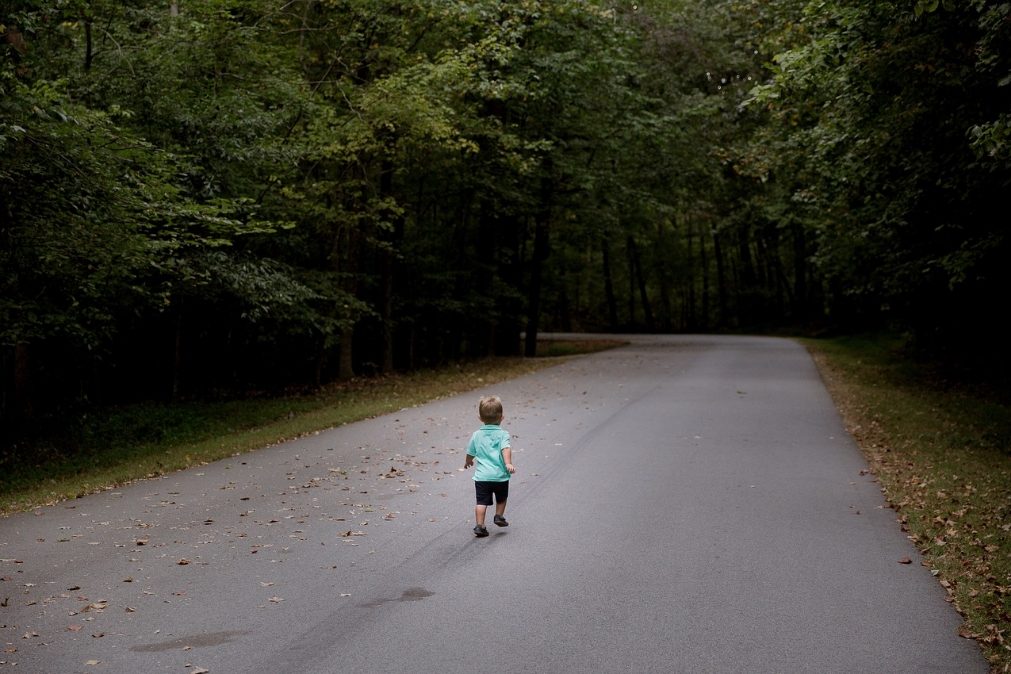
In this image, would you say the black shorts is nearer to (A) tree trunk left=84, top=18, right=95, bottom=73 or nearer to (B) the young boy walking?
(B) the young boy walking

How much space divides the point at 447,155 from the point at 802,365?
12.5 meters

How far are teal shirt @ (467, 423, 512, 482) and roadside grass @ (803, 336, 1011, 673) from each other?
357cm

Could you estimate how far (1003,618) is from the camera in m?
5.30

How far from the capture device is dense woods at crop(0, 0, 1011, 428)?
35.7 feet

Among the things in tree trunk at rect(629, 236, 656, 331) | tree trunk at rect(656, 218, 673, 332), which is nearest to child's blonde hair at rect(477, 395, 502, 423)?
tree trunk at rect(629, 236, 656, 331)

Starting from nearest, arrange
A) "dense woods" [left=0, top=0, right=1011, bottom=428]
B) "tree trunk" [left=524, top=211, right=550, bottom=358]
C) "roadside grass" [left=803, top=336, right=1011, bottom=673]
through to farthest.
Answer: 1. "roadside grass" [left=803, top=336, right=1011, bottom=673]
2. "dense woods" [left=0, top=0, right=1011, bottom=428]
3. "tree trunk" [left=524, top=211, right=550, bottom=358]

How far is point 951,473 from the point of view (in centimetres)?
1022

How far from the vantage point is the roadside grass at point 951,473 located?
5758mm

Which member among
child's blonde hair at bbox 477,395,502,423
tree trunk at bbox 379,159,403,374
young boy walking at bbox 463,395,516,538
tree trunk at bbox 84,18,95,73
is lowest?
young boy walking at bbox 463,395,516,538

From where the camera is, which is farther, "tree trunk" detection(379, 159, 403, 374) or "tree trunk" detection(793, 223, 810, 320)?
"tree trunk" detection(793, 223, 810, 320)

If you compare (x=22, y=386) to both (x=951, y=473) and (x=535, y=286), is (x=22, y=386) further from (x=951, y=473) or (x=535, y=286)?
(x=535, y=286)

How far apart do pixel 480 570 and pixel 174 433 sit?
11.4 m

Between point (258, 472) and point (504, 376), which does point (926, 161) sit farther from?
point (504, 376)

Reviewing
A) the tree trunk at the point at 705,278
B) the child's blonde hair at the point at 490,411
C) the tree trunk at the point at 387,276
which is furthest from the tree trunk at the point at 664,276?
the child's blonde hair at the point at 490,411
